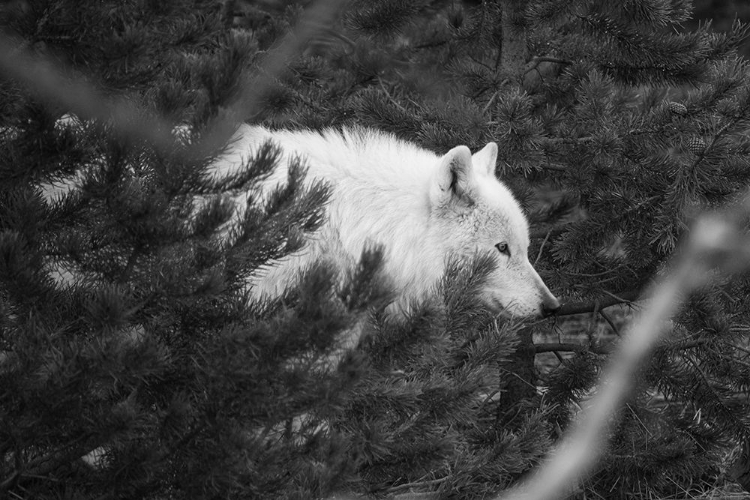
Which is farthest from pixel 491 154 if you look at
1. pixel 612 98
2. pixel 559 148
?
pixel 612 98

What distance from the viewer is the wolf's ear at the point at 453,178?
4.04 m

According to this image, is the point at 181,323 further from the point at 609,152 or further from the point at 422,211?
the point at 609,152

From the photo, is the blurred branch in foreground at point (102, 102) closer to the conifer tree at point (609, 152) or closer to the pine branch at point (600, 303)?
the conifer tree at point (609, 152)

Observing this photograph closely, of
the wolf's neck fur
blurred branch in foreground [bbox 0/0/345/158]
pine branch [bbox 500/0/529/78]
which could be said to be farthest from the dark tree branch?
blurred branch in foreground [bbox 0/0/345/158]

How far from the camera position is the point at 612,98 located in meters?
4.47

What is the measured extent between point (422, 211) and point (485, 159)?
0.47m

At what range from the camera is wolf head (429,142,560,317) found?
13.9ft

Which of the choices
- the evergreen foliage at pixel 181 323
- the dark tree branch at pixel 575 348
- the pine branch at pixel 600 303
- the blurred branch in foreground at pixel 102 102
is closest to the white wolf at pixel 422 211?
the pine branch at pixel 600 303

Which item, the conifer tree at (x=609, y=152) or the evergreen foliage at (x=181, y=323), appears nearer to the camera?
the evergreen foliage at (x=181, y=323)

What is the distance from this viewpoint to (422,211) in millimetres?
4270

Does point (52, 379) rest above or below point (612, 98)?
above

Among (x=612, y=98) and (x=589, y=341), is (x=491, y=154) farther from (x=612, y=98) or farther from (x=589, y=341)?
(x=589, y=341)

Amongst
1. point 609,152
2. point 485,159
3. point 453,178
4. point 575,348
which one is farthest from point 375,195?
point 575,348

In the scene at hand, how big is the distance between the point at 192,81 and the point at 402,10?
113 inches
